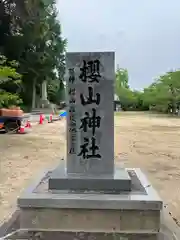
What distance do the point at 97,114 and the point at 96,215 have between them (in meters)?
1.28

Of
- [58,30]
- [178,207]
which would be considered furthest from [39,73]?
[178,207]

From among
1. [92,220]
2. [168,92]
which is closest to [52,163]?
[92,220]

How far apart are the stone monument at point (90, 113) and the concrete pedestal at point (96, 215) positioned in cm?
62

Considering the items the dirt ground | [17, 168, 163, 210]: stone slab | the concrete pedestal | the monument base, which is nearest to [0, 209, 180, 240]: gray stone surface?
the concrete pedestal

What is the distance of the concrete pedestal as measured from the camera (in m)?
3.75

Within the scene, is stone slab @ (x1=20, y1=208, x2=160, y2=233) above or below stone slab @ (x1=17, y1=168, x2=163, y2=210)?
below

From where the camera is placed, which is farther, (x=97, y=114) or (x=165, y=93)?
(x=165, y=93)

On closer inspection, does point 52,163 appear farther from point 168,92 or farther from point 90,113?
point 168,92

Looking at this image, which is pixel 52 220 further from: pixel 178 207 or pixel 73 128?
pixel 178 207

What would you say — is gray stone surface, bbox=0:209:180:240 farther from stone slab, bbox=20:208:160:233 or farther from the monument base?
the monument base

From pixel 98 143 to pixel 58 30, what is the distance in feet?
117

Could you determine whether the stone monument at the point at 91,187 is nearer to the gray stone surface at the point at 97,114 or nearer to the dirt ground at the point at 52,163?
the gray stone surface at the point at 97,114

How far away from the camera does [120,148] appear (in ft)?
40.7

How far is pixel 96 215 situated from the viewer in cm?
381
